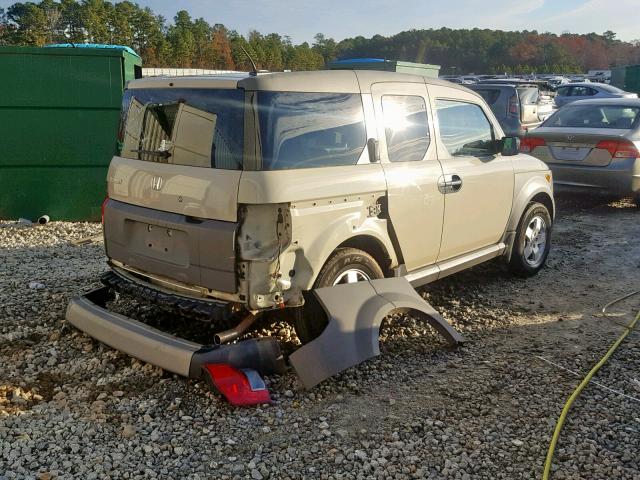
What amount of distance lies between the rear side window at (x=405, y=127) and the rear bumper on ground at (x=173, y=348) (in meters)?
1.63

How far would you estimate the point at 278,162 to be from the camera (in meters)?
3.67

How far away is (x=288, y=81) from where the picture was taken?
3.79 metres

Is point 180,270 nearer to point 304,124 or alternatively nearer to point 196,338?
point 196,338

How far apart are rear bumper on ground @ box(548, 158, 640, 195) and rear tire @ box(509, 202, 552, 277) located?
3047 mm

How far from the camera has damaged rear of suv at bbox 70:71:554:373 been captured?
362 centimetres

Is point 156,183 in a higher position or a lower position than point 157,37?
lower

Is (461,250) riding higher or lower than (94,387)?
higher

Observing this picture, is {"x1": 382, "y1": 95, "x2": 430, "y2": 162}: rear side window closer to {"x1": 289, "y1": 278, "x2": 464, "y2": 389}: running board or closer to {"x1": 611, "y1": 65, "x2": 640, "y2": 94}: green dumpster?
{"x1": 289, "y1": 278, "x2": 464, "y2": 389}: running board

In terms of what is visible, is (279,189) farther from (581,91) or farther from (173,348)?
(581,91)

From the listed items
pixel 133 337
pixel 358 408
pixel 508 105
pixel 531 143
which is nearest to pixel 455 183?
pixel 358 408

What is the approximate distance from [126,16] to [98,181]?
2747 centimetres

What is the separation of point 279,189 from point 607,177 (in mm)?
6893

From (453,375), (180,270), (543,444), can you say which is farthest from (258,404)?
(543,444)

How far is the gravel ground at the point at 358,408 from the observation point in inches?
121
